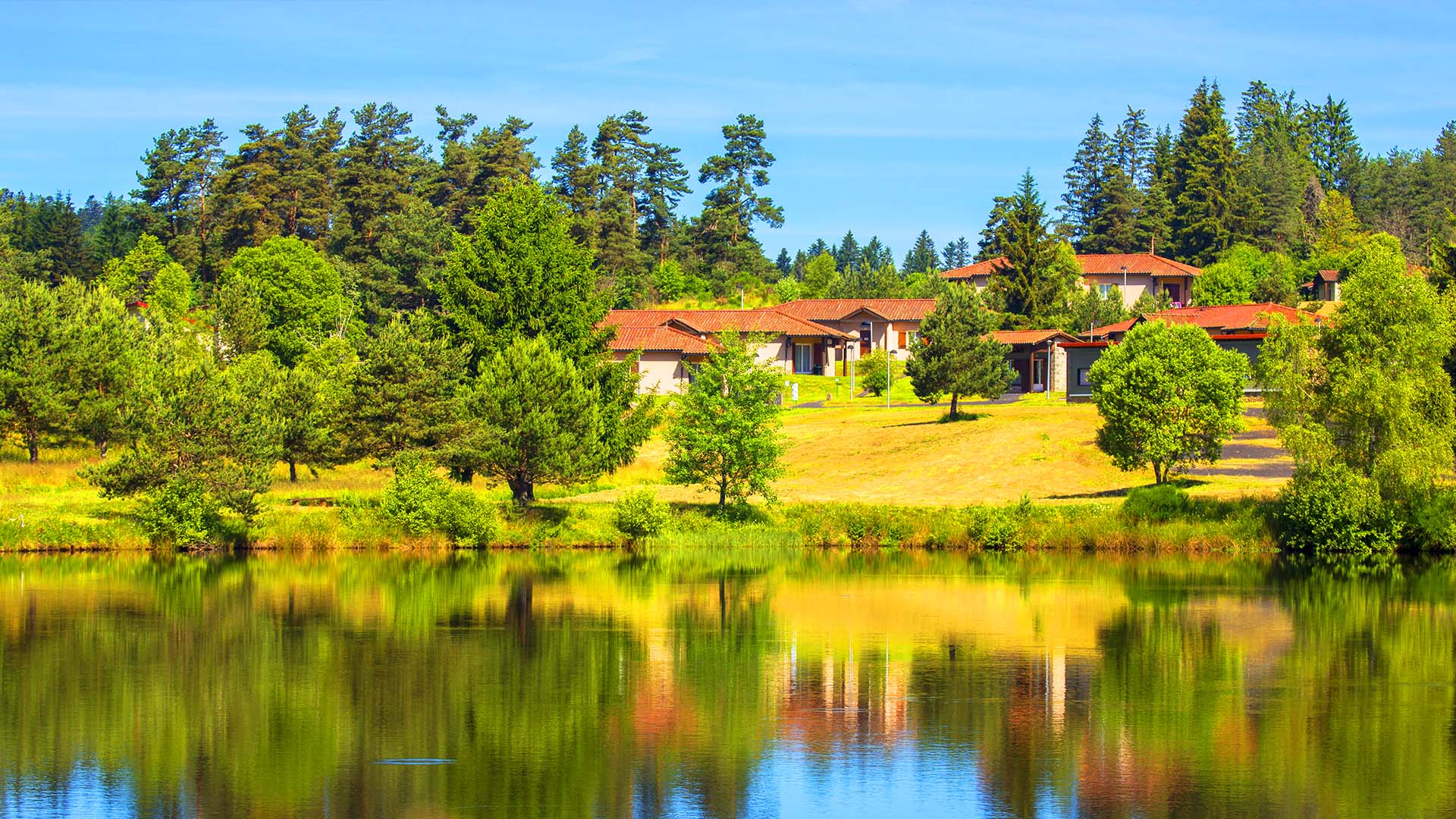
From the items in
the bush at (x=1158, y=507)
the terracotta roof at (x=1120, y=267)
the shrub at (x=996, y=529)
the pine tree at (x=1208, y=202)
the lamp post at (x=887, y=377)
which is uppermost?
the pine tree at (x=1208, y=202)

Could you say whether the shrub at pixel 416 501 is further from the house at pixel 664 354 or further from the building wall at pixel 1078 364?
the building wall at pixel 1078 364

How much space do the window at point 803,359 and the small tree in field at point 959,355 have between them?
102ft

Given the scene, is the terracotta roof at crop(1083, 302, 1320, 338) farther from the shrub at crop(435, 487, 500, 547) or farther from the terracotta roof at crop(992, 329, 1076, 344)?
the shrub at crop(435, 487, 500, 547)

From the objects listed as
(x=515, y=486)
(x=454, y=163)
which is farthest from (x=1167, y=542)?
(x=454, y=163)

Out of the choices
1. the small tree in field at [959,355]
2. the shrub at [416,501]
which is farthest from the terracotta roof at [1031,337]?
the shrub at [416,501]

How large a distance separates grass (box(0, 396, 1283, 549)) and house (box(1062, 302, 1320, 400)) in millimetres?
14914

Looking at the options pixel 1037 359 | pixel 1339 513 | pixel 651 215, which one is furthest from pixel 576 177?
pixel 1339 513

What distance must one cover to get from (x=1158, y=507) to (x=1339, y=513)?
270 inches

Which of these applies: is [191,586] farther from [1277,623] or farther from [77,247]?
[77,247]

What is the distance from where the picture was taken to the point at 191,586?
4428cm

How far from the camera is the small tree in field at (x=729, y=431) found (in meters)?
58.0

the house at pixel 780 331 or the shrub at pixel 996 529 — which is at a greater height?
the house at pixel 780 331

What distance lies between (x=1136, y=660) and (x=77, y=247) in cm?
13797

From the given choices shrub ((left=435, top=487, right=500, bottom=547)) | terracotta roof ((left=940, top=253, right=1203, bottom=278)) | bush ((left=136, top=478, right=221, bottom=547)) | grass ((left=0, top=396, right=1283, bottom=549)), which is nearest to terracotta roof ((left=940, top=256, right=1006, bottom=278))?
terracotta roof ((left=940, top=253, right=1203, bottom=278))
